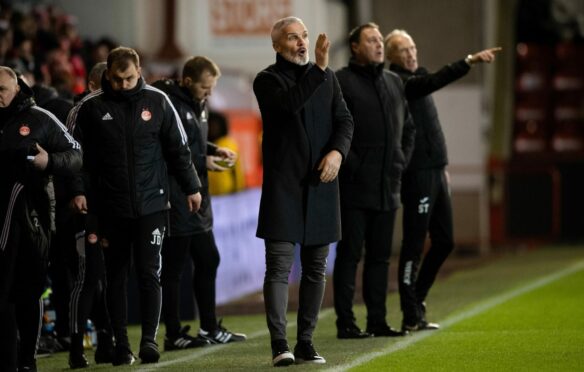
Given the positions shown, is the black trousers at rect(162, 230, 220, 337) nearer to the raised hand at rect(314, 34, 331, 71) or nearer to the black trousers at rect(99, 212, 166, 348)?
the black trousers at rect(99, 212, 166, 348)

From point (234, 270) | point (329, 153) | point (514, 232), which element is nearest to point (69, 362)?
point (329, 153)

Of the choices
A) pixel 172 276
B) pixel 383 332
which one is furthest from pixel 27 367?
pixel 383 332

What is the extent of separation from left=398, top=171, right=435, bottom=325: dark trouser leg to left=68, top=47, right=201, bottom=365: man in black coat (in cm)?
226

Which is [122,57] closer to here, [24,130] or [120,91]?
[120,91]

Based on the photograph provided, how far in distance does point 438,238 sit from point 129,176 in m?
3.15

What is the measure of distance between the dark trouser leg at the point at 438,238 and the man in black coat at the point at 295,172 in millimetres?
2565

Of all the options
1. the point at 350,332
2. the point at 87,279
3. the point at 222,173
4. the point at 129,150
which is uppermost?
the point at 129,150

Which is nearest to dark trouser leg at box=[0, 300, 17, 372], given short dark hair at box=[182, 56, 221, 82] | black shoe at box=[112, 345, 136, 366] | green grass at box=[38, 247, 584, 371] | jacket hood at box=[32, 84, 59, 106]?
green grass at box=[38, 247, 584, 371]

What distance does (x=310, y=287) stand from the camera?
393 inches

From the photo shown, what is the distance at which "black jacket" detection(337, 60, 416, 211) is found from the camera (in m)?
11.6

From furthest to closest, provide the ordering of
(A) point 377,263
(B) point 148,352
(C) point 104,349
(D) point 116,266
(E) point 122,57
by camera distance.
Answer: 1. (A) point 377,263
2. (C) point 104,349
3. (D) point 116,266
4. (B) point 148,352
5. (E) point 122,57

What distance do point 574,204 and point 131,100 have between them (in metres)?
15.3

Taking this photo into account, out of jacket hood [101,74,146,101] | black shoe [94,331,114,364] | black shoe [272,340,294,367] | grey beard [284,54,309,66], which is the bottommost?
black shoe [94,331,114,364]

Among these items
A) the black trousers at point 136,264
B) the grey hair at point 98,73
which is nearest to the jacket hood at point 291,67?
the black trousers at point 136,264
